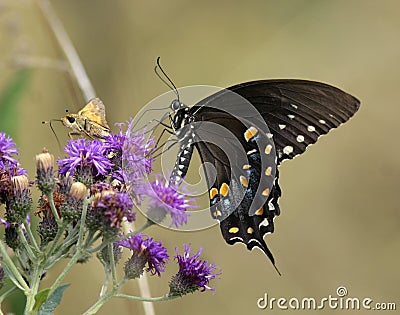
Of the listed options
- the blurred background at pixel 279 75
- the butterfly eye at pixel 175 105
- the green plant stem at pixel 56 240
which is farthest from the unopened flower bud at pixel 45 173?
the blurred background at pixel 279 75

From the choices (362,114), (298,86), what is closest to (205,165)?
(298,86)

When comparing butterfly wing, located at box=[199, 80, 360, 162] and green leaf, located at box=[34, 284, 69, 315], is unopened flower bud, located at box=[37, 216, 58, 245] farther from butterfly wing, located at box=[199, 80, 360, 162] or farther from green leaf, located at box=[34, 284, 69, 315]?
→ butterfly wing, located at box=[199, 80, 360, 162]

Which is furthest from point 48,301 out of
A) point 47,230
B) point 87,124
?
point 87,124

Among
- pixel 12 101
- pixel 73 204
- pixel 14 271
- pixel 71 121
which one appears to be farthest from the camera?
pixel 12 101

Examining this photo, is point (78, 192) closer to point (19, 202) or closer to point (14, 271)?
point (19, 202)

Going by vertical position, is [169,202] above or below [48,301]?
above

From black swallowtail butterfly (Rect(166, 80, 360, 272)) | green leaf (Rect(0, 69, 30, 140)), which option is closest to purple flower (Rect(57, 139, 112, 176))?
black swallowtail butterfly (Rect(166, 80, 360, 272))

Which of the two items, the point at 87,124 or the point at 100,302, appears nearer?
the point at 100,302

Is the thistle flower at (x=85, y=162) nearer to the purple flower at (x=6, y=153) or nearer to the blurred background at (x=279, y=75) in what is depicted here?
the purple flower at (x=6, y=153)
